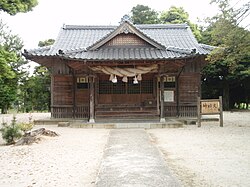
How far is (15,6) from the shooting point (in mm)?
11930

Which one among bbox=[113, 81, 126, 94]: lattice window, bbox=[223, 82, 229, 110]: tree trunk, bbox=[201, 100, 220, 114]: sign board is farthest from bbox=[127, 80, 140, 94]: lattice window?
bbox=[223, 82, 229, 110]: tree trunk

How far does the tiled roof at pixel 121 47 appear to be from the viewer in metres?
15.6

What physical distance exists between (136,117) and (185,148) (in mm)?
8014

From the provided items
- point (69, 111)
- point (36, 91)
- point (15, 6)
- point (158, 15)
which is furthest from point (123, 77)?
point (158, 15)

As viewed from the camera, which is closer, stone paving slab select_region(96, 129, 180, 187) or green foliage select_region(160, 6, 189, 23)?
stone paving slab select_region(96, 129, 180, 187)

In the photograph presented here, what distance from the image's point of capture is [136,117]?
660 inches

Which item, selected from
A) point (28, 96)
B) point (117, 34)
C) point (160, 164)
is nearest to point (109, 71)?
point (117, 34)

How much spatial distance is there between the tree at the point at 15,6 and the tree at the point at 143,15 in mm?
30196

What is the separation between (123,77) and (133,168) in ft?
34.5

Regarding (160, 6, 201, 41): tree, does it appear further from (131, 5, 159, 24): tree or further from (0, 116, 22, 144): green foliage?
(0, 116, 22, 144): green foliage

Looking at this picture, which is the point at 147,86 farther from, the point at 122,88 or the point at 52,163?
the point at 52,163

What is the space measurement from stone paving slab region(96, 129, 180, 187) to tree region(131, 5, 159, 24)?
35.3 meters

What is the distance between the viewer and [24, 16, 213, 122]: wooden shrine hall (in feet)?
51.3

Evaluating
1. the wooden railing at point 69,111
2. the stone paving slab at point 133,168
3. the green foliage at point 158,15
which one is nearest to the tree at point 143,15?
A: the green foliage at point 158,15
